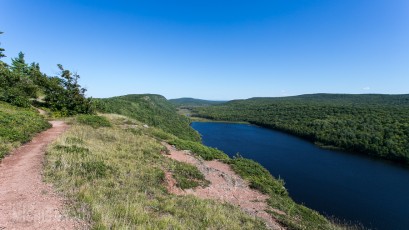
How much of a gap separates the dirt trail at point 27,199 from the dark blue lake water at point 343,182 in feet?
110

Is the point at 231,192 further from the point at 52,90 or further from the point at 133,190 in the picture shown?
the point at 52,90

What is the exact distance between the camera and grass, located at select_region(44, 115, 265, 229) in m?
7.23

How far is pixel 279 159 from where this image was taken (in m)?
57.4

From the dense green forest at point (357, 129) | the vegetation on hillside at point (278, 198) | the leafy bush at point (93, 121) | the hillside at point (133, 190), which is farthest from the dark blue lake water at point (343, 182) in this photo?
the leafy bush at point (93, 121)

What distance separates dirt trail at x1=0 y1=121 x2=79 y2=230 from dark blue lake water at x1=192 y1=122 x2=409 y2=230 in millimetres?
33453

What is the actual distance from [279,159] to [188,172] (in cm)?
4598

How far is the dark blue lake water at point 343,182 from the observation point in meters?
31.6

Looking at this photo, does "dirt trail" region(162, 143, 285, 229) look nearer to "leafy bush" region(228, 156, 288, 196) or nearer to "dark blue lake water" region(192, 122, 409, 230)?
"leafy bush" region(228, 156, 288, 196)

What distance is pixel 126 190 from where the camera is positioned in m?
10.0

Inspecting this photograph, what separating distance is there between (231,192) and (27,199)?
12502 millimetres

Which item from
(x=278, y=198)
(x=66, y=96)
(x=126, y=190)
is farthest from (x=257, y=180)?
(x=66, y=96)

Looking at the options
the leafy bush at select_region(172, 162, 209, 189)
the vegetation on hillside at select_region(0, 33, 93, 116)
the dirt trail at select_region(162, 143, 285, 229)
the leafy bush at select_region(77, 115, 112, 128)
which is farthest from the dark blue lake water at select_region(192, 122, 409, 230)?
the vegetation on hillside at select_region(0, 33, 93, 116)

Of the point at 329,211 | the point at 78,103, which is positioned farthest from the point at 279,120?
the point at 78,103

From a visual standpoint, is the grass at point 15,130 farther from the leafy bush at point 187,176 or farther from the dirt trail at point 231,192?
the leafy bush at point 187,176
